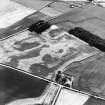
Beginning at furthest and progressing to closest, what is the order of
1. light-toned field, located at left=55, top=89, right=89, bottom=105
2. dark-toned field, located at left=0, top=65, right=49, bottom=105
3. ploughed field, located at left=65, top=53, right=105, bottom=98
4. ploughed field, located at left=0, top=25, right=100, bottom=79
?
1. ploughed field, located at left=0, top=25, right=100, bottom=79
2. ploughed field, located at left=65, top=53, right=105, bottom=98
3. dark-toned field, located at left=0, top=65, right=49, bottom=105
4. light-toned field, located at left=55, top=89, right=89, bottom=105

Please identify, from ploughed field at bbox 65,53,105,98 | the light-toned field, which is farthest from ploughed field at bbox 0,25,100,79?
the light-toned field

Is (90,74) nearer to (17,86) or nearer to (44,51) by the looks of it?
(44,51)

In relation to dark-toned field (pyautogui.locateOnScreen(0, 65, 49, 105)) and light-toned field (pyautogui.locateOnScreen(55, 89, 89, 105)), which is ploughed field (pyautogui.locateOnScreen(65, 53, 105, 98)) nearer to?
light-toned field (pyautogui.locateOnScreen(55, 89, 89, 105))

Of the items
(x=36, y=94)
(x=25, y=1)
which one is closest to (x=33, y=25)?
(x=25, y=1)

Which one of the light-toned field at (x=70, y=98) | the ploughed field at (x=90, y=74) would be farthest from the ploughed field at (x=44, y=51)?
the light-toned field at (x=70, y=98)

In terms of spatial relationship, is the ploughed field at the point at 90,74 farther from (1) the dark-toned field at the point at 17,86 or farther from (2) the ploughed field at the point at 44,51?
(1) the dark-toned field at the point at 17,86

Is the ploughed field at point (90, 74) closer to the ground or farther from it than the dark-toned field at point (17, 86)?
farther from it

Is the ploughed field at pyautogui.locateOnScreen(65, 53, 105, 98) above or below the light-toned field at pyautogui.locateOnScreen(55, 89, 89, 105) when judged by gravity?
above

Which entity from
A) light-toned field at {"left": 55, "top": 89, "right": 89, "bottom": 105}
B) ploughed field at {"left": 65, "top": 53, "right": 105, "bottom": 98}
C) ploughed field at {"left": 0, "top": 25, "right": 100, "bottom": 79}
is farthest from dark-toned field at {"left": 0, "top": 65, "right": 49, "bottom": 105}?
ploughed field at {"left": 65, "top": 53, "right": 105, "bottom": 98}

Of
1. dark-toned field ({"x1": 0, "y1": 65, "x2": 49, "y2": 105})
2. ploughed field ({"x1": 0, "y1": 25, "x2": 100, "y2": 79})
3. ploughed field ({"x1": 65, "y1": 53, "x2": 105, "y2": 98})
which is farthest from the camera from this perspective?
ploughed field ({"x1": 0, "y1": 25, "x2": 100, "y2": 79})

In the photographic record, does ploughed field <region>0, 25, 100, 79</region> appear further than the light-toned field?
Yes
